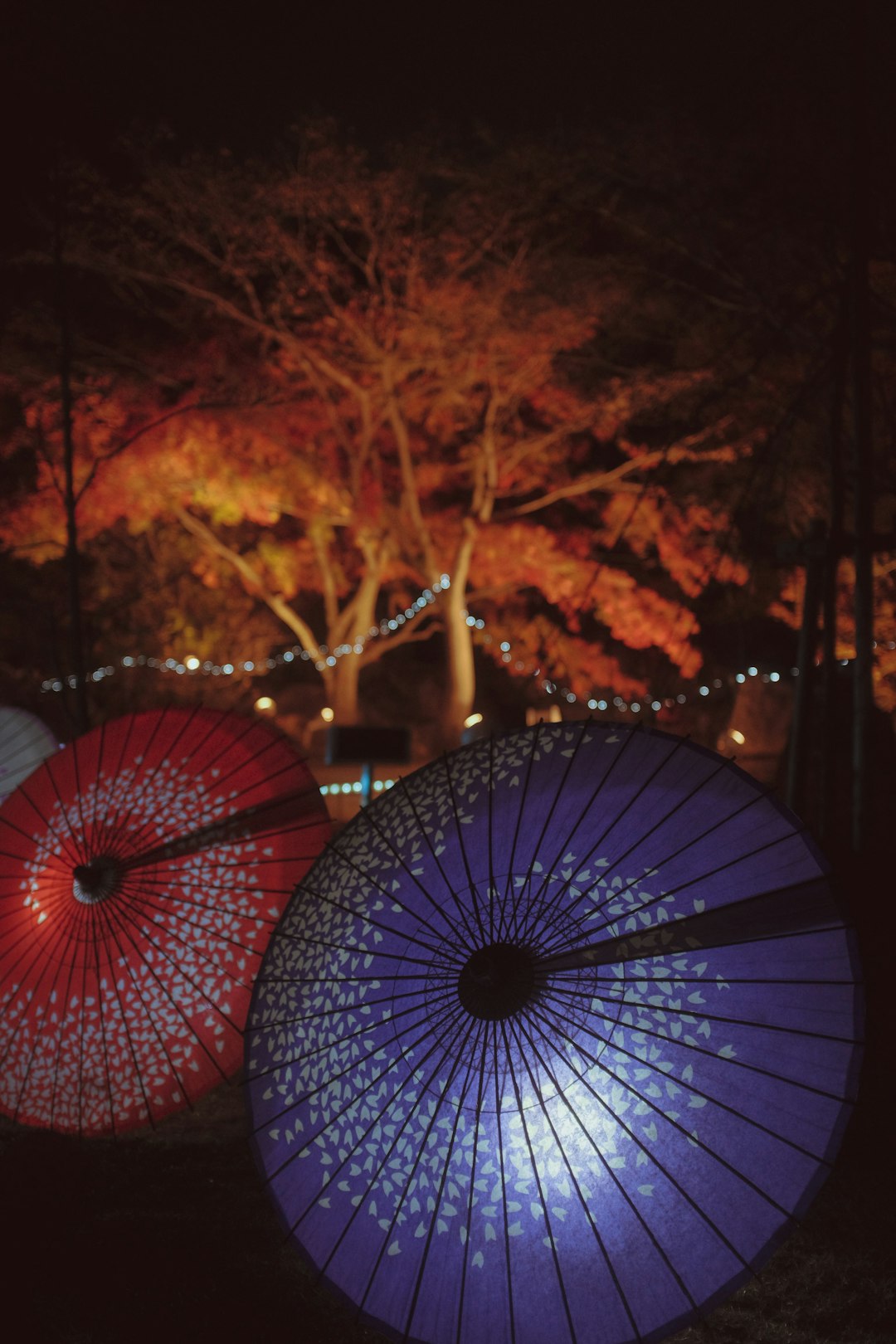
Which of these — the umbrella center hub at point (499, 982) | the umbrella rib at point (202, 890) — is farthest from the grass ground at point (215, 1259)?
the umbrella center hub at point (499, 982)

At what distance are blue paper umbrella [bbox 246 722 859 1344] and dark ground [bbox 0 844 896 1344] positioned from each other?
60 cm

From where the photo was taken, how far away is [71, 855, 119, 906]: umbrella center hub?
3.94m

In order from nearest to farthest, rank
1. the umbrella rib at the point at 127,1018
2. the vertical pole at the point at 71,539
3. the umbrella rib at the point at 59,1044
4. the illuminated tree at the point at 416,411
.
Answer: the umbrella rib at the point at 127,1018 → the umbrella rib at the point at 59,1044 → the vertical pole at the point at 71,539 → the illuminated tree at the point at 416,411

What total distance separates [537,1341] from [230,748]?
2598mm

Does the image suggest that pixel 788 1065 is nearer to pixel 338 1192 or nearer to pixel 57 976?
pixel 338 1192

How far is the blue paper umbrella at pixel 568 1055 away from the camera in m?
2.29

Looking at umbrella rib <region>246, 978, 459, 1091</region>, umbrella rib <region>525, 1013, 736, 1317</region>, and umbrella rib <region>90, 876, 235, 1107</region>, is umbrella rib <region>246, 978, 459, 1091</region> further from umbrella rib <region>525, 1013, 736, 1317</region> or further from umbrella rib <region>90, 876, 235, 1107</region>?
umbrella rib <region>90, 876, 235, 1107</region>

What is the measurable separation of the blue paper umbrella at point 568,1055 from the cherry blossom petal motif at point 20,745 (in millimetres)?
4989

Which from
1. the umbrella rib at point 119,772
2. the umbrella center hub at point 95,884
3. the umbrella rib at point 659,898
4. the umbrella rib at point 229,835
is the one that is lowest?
the umbrella rib at point 659,898

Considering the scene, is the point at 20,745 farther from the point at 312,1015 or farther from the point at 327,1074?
the point at 327,1074

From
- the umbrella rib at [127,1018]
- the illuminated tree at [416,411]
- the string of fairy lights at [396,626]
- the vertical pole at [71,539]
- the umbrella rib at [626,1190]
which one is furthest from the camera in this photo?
the string of fairy lights at [396,626]

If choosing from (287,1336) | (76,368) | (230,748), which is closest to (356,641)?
(76,368)

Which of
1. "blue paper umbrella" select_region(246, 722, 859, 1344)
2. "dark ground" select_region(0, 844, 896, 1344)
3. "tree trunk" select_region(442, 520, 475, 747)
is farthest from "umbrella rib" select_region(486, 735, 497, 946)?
"tree trunk" select_region(442, 520, 475, 747)

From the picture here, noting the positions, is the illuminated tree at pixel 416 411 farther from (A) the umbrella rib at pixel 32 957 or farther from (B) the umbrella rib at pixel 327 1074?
(B) the umbrella rib at pixel 327 1074
